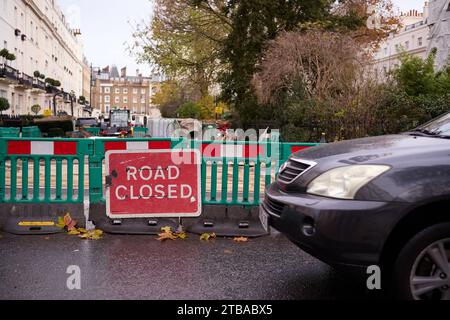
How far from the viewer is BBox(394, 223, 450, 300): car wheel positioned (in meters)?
3.31

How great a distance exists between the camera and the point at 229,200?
6926 mm

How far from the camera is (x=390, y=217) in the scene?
330cm

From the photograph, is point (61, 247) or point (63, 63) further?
point (63, 63)

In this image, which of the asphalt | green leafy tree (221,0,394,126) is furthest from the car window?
green leafy tree (221,0,394,126)

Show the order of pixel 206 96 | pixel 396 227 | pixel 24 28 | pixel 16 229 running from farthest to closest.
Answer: pixel 24 28
pixel 206 96
pixel 16 229
pixel 396 227

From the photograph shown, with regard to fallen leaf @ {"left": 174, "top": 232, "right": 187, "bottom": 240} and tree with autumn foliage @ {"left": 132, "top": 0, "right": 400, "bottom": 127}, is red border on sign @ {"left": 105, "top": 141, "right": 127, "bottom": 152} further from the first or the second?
tree with autumn foliage @ {"left": 132, "top": 0, "right": 400, "bottom": 127}

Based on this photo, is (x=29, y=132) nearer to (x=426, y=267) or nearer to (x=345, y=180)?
(x=345, y=180)

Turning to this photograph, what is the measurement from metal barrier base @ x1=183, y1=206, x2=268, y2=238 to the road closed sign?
0.21 m

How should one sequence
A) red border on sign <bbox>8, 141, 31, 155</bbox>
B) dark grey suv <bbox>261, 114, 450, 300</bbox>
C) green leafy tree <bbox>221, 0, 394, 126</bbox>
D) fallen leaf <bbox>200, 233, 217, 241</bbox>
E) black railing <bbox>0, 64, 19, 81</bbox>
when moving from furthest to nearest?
black railing <bbox>0, 64, 19, 81</bbox>, green leafy tree <bbox>221, 0, 394, 126</bbox>, red border on sign <bbox>8, 141, 31, 155</bbox>, fallen leaf <bbox>200, 233, 217, 241</bbox>, dark grey suv <bbox>261, 114, 450, 300</bbox>

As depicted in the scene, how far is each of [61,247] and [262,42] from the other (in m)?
19.4

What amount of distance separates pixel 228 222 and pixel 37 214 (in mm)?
2595

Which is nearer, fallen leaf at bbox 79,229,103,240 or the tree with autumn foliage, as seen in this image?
fallen leaf at bbox 79,229,103,240
